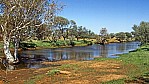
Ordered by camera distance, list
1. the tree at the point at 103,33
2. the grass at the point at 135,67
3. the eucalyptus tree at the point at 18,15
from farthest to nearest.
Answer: the tree at the point at 103,33 → the eucalyptus tree at the point at 18,15 → the grass at the point at 135,67

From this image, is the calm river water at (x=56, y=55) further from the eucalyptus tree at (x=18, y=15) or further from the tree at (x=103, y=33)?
the tree at (x=103, y=33)

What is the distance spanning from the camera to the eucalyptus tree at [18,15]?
3801cm

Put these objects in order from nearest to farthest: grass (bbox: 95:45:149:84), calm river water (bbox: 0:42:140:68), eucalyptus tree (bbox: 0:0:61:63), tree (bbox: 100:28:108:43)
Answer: grass (bbox: 95:45:149:84) → eucalyptus tree (bbox: 0:0:61:63) → calm river water (bbox: 0:42:140:68) → tree (bbox: 100:28:108:43)

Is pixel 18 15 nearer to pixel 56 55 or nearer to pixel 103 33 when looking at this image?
pixel 56 55

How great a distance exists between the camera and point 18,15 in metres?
40.7

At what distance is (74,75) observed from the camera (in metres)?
24.5

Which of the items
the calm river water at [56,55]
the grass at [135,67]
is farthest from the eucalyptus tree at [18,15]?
the grass at [135,67]

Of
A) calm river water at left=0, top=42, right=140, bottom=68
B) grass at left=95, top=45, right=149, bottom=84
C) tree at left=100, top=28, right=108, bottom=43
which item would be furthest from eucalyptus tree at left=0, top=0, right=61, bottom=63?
tree at left=100, top=28, right=108, bottom=43

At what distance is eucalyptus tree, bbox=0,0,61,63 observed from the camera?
125 ft

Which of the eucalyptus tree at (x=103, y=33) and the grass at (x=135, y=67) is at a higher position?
the eucalyptus tree at (x=103, y=33)

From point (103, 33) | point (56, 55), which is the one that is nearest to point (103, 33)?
point (103, 33)

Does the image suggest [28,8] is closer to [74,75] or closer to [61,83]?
[74,75]

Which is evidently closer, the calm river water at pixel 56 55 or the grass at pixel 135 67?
the grass at pixel 135 67

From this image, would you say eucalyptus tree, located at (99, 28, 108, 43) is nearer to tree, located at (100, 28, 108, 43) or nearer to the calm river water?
tree, located at (100, 28, 108, 43)
